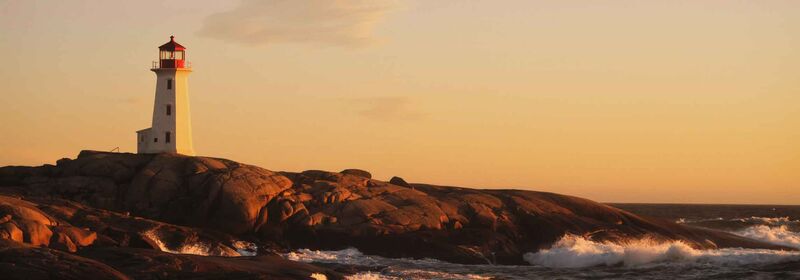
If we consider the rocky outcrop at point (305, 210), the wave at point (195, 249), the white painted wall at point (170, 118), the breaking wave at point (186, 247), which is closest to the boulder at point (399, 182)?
the rocky outcrop at point (305, 210)

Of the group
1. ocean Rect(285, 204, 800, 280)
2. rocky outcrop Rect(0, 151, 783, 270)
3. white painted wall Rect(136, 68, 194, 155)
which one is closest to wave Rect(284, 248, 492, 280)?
ocean Rect(285, 204, 800, 280)

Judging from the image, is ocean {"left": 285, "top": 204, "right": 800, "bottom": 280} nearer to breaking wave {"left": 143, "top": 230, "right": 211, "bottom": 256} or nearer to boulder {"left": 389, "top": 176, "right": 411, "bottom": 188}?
breaking wave {"left": 143, "top": 230, "right": 211, "bottom": 256}

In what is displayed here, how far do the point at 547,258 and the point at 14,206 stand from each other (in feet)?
70.7

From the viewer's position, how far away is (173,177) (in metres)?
49.1

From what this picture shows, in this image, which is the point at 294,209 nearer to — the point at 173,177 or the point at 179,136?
the point at 173,177

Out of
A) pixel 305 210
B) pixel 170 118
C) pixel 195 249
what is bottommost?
pixel 195 249

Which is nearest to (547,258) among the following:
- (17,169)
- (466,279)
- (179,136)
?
(466,279)

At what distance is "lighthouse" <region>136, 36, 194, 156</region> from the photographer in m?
56.1

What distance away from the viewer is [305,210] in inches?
1882

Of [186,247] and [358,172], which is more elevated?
[358,172]

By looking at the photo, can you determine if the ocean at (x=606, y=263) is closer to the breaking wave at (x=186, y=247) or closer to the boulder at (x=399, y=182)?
the breaking wave at (x=186, y=247)

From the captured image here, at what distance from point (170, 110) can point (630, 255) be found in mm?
23663

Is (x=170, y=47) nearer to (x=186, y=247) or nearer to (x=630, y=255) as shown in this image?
(x=186, y=247)

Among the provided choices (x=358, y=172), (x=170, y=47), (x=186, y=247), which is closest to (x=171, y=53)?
(x=170, y=47)
